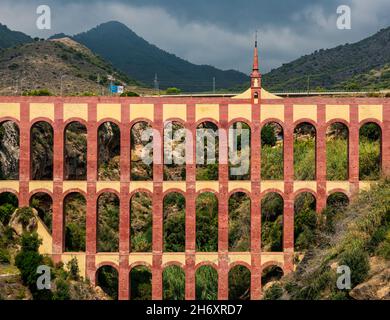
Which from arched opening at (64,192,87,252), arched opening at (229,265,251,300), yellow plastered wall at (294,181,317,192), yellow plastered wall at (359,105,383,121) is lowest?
arched opening at (229,265,251,300)

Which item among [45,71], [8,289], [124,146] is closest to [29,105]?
[124,146]

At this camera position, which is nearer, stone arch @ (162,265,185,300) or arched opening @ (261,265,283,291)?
arched opening @ (261,265,283,291)

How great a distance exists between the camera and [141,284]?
57.8m

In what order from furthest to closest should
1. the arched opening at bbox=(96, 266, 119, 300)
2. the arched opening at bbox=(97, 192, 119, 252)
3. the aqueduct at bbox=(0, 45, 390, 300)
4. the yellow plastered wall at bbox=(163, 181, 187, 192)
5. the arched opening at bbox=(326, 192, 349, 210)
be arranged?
the arched opening at bbox=(97, 192, 119, 252) → the arched opening at bbox=(96, 266, 119, 300) → the arched opening at bbox=(326, 192, 349, 210) → the yellow plastered wall at bbox=(163, 181, 187, 192) → the aqueduct at bbox=(0, 45, 390, 300)

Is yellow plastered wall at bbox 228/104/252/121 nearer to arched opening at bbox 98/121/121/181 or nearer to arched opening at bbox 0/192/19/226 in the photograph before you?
arched opening at bbox 0/192/19/226

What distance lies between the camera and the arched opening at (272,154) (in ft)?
271

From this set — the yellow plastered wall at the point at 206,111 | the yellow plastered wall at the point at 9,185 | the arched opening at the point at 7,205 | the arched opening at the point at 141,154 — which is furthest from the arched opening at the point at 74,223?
the yellow plastered wall at the point at 206,111

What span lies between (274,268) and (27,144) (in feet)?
74.2

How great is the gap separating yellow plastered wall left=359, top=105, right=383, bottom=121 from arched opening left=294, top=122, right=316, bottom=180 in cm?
1138

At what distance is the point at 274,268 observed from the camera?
189ft

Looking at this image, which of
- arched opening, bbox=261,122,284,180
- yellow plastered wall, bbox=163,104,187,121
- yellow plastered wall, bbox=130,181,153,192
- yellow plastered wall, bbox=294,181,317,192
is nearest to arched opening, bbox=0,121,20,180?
yellow plastered wall, bbox=130,181,153,192

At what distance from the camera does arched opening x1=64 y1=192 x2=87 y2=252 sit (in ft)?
193

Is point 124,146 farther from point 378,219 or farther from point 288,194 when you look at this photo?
point 378,219

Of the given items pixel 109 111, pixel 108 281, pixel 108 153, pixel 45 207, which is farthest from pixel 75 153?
pixel 109 111
